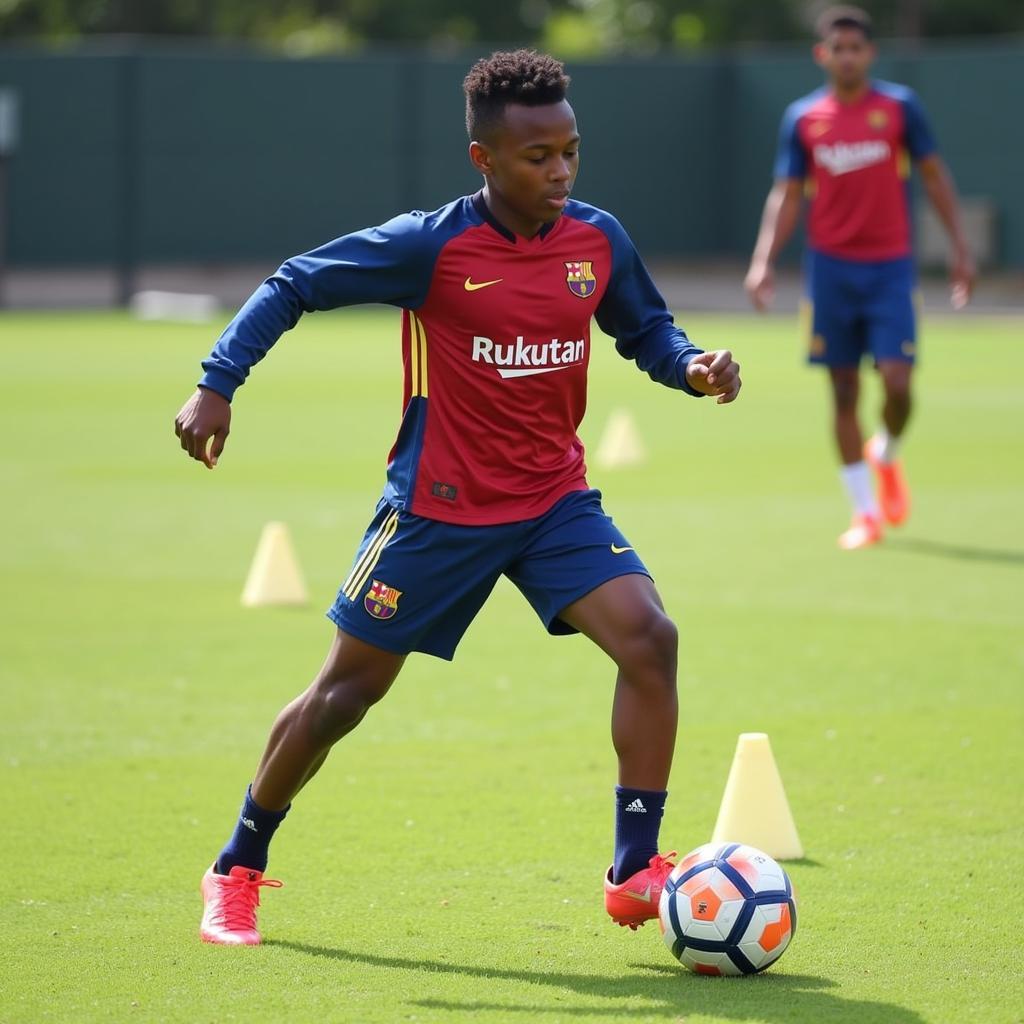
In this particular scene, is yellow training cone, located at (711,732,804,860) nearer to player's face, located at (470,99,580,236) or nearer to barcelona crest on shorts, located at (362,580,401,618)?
barcelona crest on shorts, located at (362,580,401,618)

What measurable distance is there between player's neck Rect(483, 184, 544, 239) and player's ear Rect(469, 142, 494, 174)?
54 mm

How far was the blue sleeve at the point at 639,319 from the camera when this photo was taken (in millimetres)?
5121

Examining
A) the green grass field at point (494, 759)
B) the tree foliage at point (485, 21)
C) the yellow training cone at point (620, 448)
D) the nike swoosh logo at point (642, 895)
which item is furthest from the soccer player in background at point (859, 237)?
the tree foliage at point (485, 21)

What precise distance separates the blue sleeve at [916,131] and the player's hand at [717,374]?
21.9ft

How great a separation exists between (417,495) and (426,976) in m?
1.22

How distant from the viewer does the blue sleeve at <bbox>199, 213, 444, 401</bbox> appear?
4.74 m

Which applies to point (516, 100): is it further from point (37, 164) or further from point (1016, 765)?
point (37, 164)

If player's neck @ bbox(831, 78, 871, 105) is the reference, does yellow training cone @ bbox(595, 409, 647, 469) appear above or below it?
below

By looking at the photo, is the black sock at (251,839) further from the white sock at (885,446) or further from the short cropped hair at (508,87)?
the white sock at (885,446)

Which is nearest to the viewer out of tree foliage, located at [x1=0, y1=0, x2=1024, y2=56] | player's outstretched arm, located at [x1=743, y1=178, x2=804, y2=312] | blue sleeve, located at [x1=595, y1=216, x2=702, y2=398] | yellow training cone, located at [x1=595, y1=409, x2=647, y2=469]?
blue sleeve, located at [x1=595, y1=216, x2=702, y2=398]

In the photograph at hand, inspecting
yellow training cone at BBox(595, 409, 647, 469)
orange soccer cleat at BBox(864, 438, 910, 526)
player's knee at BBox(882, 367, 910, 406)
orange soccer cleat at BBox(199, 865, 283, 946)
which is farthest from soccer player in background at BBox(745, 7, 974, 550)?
orange soccer cleat at BBox(199, 865, 283, 946)

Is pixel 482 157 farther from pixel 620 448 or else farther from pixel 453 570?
pixel 620 448

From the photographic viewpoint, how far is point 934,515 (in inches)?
480

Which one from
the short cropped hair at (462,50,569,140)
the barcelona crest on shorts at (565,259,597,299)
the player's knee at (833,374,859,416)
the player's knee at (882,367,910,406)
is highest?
the short cropped hair at (462,50,569,140)
